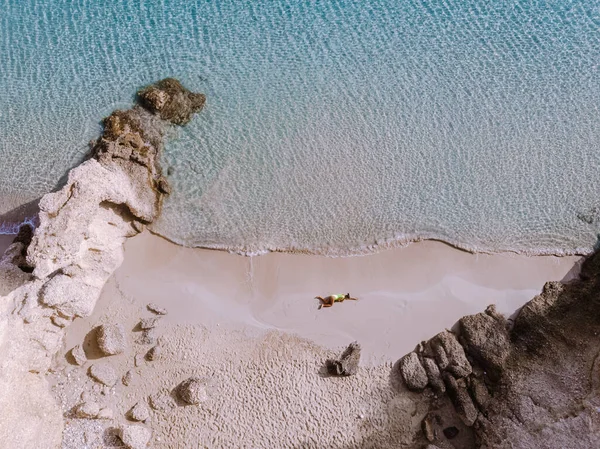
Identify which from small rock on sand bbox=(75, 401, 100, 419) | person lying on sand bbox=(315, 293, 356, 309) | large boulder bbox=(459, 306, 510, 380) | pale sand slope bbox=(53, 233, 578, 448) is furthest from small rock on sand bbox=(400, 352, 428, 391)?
small rock on sand bbox=(75, 401, 100, 419)

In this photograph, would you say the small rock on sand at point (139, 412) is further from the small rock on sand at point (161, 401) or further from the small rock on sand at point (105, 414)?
the small rock on sand at point (105, 414)

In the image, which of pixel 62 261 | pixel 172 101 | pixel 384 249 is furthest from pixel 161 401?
pixel 172 101

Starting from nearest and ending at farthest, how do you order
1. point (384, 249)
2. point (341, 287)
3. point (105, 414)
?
point (105, 414), point (341, 287), point (384, 249)

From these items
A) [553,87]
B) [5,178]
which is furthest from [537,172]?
[5,178]

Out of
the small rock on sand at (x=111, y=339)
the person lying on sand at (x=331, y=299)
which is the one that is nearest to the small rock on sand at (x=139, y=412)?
the small rock on sand at (x=111, y=339)

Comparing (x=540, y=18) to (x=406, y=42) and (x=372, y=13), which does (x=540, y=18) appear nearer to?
(x=406, y=42)

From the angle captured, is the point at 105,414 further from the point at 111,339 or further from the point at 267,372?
the point at 267,372
